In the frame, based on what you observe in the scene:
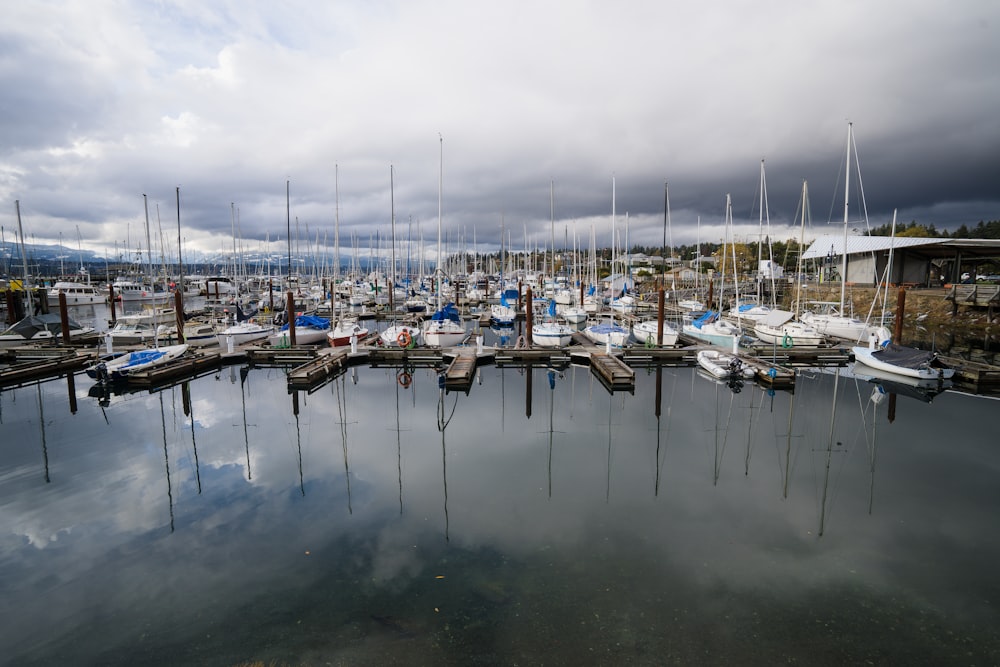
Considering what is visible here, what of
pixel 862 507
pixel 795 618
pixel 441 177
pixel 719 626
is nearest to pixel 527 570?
pixel 719 626

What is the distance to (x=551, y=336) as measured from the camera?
30.1 meters

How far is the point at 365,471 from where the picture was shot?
13.8 m

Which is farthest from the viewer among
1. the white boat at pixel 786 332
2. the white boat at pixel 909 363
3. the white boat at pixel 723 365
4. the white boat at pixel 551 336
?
the white boat at pixel 551 336

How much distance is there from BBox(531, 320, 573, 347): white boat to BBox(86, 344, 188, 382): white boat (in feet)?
65.3

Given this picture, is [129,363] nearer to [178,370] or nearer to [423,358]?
[178,370]

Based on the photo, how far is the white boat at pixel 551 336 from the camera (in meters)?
30.1

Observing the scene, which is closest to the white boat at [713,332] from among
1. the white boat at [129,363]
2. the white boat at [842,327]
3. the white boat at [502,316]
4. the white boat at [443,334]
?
the white boat at [842,327]

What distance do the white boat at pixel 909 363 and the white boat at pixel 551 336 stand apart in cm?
1599

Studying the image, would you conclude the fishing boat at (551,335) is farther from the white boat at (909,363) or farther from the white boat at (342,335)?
the white boat at (909,363)

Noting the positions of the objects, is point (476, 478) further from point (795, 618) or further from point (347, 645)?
point (795, 618)

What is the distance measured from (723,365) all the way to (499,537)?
18707 mm

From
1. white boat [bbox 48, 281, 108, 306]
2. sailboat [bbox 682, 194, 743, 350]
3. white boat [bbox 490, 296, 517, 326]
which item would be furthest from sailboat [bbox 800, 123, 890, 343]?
white boat [bbox 48, 281, 108, 306]

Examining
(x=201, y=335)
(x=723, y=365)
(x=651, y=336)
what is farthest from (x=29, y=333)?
(x=723, y=365)

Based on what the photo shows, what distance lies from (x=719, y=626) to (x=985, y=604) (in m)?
4.67
